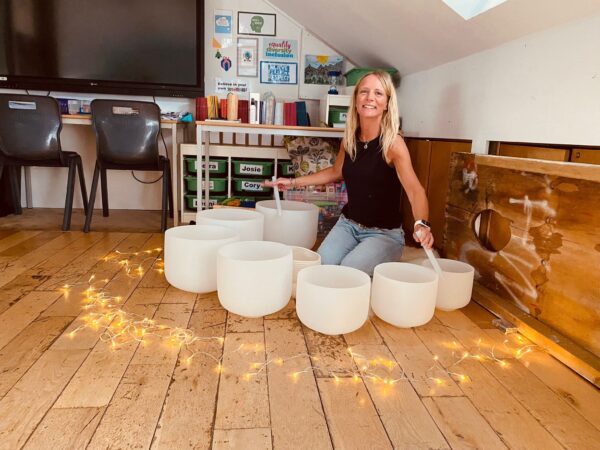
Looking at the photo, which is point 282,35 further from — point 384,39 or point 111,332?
point 111,332

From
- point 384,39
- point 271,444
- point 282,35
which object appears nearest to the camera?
point 271,444

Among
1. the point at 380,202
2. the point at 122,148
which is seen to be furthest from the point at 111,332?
the point at 122,148

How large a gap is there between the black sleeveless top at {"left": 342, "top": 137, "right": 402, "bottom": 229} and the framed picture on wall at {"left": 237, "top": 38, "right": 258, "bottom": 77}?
1703 millimetres

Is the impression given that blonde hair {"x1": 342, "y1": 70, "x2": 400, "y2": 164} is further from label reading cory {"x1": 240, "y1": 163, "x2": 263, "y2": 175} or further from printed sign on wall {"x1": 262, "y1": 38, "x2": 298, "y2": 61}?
printed sign on wall {"x1": 262, "y1": 38, "x2": 298, "y2": 61}

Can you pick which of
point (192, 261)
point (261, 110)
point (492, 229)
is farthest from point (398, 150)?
point (261, 110)

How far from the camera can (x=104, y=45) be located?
3.16 meters

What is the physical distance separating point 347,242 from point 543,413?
3.40 feet

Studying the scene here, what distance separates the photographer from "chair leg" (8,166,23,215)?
3116 millimetres

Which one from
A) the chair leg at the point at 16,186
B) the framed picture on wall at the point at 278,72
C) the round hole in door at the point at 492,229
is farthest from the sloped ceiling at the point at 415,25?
the chair leg at the point at 16,186

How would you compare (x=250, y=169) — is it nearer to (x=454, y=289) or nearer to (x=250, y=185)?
(x=250, y=185)

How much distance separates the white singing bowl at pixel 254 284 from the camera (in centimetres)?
147

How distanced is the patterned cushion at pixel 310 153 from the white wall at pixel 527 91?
76 cm

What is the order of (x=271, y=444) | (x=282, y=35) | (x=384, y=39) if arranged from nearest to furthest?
(x=271, y=444)
(x=384, y=39)
(x=282, y=35)

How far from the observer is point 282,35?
3.39 metres
